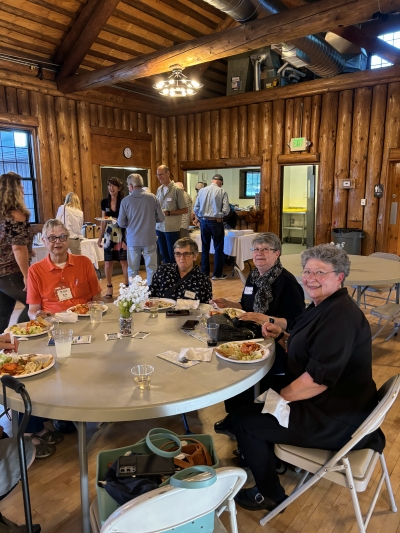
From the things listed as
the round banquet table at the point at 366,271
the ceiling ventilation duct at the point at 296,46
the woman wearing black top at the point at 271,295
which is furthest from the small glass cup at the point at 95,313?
the ceiling ventilation duct at the point at 296,46

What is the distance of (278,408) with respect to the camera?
1.68 metres

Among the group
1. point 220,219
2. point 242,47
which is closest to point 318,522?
point 242,47

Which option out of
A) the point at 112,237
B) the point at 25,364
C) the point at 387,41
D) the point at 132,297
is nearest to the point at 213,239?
the point at 112,237

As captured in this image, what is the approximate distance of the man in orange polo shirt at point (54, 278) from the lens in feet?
8.67

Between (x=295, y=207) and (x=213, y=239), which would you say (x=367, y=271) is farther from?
(x=295, y=207)

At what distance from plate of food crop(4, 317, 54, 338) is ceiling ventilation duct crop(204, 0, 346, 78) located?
414 cm

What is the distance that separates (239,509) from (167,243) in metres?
5.20

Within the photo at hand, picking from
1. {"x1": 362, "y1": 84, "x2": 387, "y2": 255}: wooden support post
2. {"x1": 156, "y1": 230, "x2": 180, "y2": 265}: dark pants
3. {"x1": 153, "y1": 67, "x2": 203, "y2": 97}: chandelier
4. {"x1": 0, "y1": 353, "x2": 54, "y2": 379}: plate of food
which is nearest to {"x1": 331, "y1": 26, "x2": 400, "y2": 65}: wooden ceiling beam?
{"x1": 362, "y1": 84, "x2": 387, "y2": 255}: wooden support post

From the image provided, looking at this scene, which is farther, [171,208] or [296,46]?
[171,208]

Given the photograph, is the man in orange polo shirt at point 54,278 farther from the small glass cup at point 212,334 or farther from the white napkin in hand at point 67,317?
the small glass cup at point 212,334

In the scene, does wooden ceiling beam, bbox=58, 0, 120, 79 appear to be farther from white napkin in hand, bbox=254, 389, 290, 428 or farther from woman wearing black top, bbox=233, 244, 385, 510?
white napkin in hand, bbox=254, 389, 290, 428

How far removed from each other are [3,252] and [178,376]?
2.20m

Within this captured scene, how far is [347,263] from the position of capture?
1.84 metres

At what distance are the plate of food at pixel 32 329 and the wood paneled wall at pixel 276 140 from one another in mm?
5659
